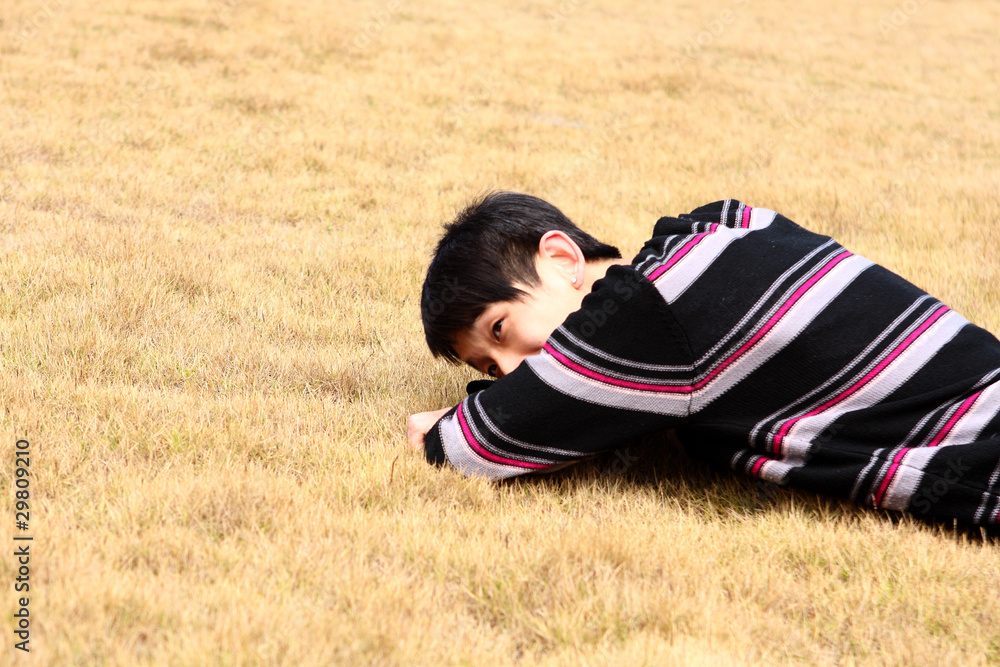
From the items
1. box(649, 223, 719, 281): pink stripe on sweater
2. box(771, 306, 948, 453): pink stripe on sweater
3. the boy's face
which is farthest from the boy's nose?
box(771, 306, 948, 453): pink stripe on sweater

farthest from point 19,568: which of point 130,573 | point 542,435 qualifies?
point 542,435

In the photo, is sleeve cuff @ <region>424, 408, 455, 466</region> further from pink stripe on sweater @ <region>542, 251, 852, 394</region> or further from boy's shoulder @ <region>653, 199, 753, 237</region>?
boy's shoulder @ <region>653, 199, 753, 237</region>

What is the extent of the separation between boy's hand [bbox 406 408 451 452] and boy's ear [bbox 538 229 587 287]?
0.56 m

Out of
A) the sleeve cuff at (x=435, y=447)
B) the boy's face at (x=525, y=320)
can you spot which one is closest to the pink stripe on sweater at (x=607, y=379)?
the boy's face at (x=525, y=320)

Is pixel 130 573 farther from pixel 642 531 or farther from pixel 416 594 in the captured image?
pixel 642 531

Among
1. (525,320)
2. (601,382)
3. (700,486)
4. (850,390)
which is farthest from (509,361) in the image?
(850,390)

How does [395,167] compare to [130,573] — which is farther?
[395,167]

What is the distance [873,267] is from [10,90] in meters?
7.82

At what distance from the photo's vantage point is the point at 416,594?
182 centimetres

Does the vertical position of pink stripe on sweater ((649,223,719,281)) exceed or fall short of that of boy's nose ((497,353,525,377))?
it exceeds it

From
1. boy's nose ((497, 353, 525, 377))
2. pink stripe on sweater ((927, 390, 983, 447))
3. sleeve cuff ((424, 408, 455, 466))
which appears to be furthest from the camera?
boy's nose ((497, 353, 525, 377))

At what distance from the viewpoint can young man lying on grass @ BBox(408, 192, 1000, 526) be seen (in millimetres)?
2211

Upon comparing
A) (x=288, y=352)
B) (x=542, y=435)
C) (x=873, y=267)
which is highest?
(x=873, y=267)

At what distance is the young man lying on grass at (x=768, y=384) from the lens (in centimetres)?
221
